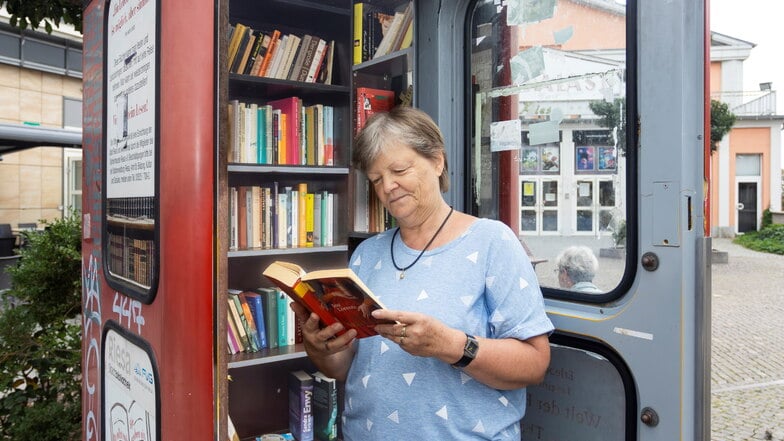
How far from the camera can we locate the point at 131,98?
1.73 metres

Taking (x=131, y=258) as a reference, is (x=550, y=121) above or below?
above

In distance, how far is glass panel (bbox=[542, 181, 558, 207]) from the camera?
A: 205 centimetres

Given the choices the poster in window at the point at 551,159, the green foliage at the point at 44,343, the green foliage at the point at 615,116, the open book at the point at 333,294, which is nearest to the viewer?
the open book at the point at 333,294

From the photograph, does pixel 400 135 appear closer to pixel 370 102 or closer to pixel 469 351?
pixel 469 351

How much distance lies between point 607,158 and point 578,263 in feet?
1.15

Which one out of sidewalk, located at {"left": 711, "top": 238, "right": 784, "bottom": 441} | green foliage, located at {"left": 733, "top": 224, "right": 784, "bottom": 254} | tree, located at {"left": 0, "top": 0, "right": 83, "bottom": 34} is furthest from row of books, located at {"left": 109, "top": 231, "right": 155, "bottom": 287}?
green foliage, located at {"left": 733, "top": 224, "right": 784, "bottom": 254}

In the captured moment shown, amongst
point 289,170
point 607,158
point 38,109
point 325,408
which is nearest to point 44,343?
point 325,408

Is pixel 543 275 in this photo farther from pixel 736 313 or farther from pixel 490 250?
pixel 736 313

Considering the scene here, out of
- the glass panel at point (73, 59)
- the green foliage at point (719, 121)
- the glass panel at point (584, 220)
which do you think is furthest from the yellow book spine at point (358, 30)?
the glass panel at point (73, 59)

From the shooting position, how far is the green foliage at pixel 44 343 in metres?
3.46

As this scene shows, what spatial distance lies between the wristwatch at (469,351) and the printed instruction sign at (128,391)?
2.51ft

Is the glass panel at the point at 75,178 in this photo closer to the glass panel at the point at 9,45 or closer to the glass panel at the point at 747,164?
the glass panel at the point at 9,45

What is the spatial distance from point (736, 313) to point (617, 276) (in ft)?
31.3

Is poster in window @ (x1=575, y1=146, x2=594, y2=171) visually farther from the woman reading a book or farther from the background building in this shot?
the background building
